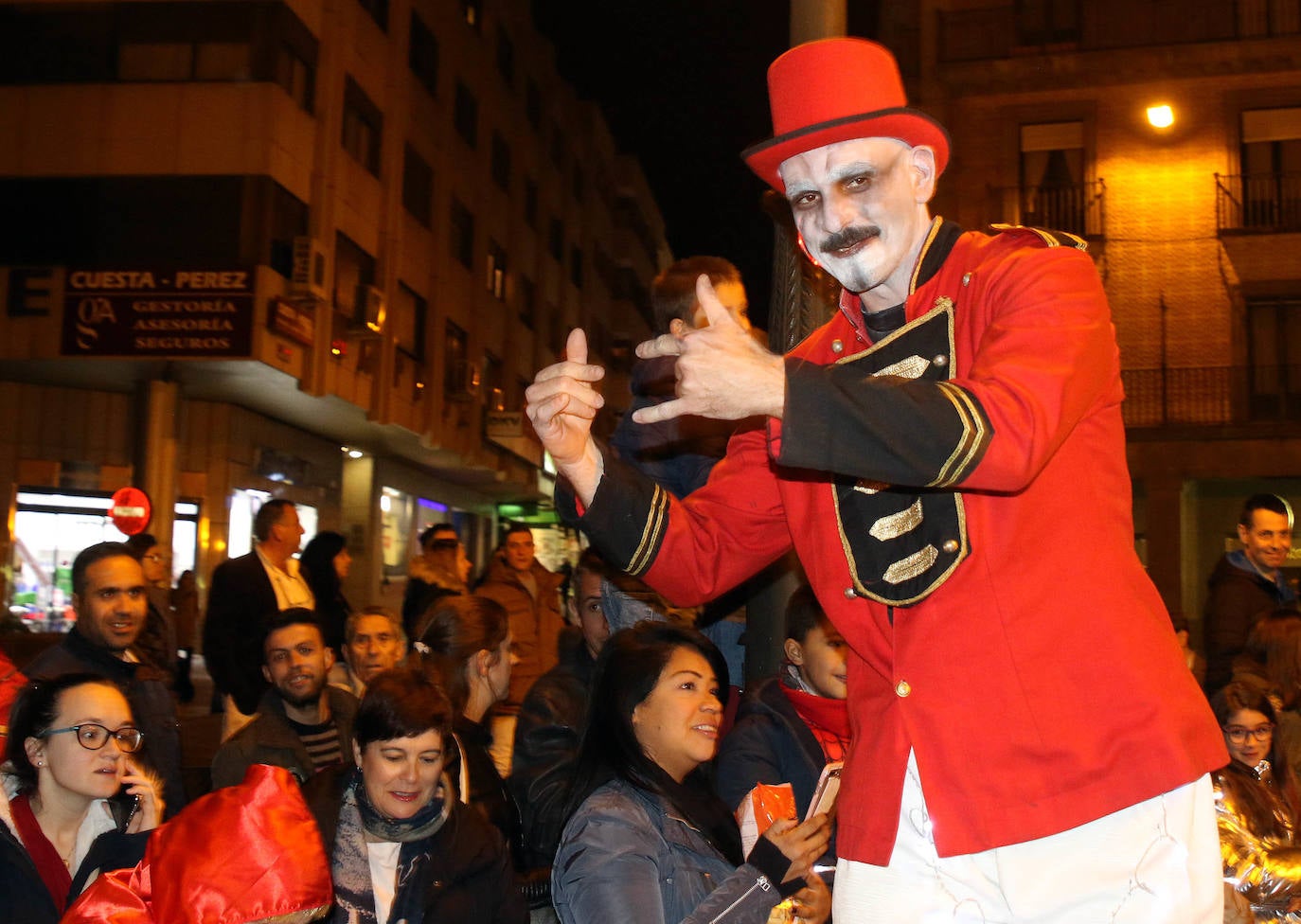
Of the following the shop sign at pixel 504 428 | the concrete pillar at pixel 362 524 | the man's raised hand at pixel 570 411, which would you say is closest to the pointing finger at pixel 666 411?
the man's raised hand at pixel 570 411

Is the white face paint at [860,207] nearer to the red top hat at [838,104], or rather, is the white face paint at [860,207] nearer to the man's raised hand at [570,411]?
the red top hat at [838,104]

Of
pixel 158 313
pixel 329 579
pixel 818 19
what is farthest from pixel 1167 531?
pixel 818 19

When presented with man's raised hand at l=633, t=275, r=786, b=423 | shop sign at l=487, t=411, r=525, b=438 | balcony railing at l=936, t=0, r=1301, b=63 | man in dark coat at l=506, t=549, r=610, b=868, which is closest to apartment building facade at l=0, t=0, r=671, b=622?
shop sign at l=487, t=411, r=525, b=438

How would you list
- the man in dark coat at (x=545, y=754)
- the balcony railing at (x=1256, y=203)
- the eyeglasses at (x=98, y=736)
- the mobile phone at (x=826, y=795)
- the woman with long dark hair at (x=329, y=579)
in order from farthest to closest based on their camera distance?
the balcony railing at (x=1256, y=203), the woman with long dark hair at (x=329, y=579), the man in dark coat at (x=545, y=754), the eyeglasses at (x=98, y=736), the mobile phone at (x=826, y=795)

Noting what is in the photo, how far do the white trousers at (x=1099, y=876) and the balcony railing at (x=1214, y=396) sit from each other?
2051 centimetres

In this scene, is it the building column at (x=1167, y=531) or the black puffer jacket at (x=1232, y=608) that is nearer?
the black puffer jacket at (x=1232, y=608)

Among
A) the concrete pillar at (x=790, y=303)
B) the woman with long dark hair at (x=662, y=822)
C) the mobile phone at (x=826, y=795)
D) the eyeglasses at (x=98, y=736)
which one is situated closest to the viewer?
the woman with long dark hair at (x=662, y=822)

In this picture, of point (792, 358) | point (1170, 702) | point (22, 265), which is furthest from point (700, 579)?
point (22, 265)

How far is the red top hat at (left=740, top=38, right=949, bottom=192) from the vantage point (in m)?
2.30

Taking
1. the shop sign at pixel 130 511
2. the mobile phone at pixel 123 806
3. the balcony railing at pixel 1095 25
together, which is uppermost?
the balcony railing at pixel 1095 25

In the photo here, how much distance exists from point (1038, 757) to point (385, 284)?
80.5ft

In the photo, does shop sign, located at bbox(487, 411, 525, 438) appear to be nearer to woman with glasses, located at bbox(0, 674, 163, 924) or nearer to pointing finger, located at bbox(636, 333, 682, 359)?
woman with glasses, located at bbox(0, 674, 163, 924)

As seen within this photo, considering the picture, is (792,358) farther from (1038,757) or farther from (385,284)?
(385,284)

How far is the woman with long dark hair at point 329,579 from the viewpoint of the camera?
9.12m
